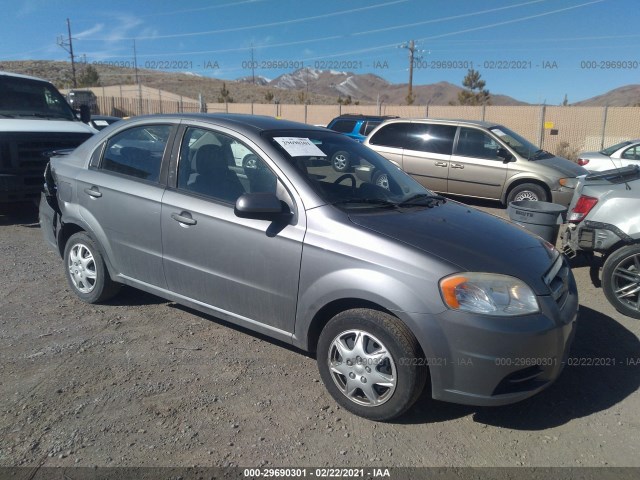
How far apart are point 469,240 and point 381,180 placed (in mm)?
1059

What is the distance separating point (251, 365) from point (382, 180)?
1.72 metres

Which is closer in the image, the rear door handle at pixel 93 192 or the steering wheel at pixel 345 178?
the steering wheel at pixel 345 178

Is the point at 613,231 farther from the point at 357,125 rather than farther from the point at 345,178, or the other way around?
the point at 357,125

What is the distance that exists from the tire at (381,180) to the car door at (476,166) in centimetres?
622

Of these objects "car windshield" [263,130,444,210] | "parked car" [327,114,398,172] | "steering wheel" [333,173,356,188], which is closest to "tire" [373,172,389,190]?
"car windshield" [263,130,444,210]

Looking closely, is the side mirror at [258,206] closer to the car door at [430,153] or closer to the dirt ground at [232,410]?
the dirt ground at [232,410]

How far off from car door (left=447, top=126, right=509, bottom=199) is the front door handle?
24.0 feet

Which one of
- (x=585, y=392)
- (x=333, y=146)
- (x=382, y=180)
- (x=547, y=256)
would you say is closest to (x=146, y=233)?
(x=333, y=146)

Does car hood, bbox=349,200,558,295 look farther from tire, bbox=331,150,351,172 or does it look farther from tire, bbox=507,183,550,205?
tire, bbox=507,183,550,205

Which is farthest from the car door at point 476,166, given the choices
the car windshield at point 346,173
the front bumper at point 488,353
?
A: the front bumper at point 488,353

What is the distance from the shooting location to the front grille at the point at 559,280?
3129 millimetres

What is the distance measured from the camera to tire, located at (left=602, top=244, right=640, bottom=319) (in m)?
4.77

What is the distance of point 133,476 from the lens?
8.53 feet

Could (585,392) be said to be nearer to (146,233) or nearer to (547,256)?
(547,256)
